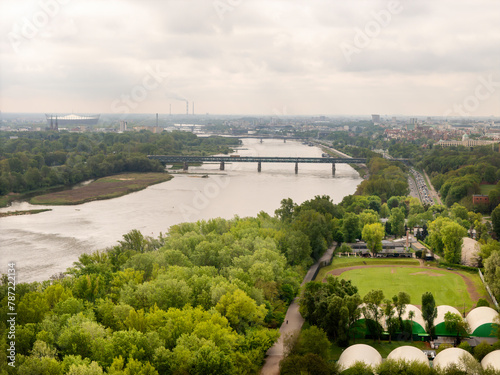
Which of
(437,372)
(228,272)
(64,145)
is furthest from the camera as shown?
(64,145)

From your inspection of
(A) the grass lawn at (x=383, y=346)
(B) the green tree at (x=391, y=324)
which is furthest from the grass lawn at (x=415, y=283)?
(A) the grass lawn at (x=383, y=346)

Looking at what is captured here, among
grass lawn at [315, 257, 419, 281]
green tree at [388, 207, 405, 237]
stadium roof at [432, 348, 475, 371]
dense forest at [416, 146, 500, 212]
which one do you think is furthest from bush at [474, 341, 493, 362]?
dense forest at [416, 146, 500, 212]

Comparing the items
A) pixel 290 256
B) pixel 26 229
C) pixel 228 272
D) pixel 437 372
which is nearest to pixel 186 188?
pixel 26 229

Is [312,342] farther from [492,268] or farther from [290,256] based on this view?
[492,268]

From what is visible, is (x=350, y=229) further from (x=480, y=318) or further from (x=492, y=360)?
(x=492, y=360)

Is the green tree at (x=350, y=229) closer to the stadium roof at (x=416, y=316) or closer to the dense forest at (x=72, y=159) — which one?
the stadium roof at (x=416, y=316)

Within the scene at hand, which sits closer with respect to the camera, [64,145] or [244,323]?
[244,323]

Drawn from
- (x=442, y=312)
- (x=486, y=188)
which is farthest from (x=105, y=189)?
(x=442, y=312)
